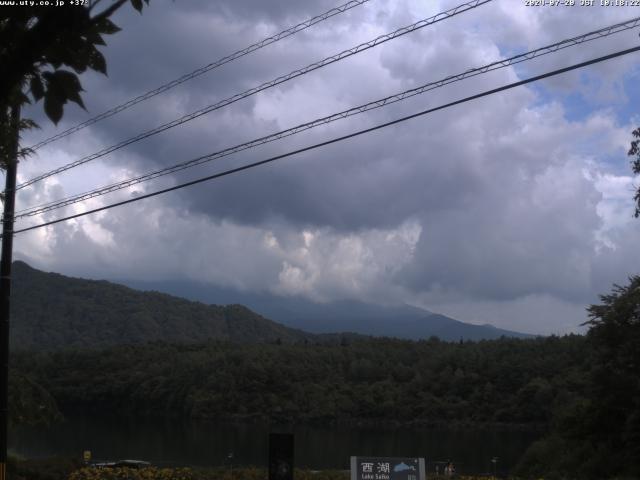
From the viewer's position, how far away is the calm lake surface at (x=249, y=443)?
44.8 m

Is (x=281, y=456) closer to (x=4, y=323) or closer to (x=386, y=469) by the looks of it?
(x=386, y=469)

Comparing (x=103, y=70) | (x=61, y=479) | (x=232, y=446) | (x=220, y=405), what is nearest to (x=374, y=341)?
(x=220, y=405)

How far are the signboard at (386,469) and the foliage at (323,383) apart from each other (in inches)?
2356

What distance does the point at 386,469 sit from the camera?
1276cm

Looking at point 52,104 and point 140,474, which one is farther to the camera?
point 140,474

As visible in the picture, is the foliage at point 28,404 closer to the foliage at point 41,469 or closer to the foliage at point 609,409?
the foliage at point 41,469

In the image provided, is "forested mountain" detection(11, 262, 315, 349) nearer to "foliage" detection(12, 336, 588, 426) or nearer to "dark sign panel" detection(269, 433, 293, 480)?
"foliage" detection(12, 336, 588, 426)

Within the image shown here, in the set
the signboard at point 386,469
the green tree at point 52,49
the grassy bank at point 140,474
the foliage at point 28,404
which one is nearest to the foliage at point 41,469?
the grassy bank at point 140,474

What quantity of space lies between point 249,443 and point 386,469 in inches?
1912

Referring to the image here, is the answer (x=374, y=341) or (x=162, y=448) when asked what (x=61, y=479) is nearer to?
(x=162, y=448)

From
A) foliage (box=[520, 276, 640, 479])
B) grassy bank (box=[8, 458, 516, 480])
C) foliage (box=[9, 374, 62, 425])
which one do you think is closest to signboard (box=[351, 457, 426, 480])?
grassy bank (box=[8, 458, 516, 480])

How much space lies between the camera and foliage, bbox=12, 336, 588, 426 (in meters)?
75.9

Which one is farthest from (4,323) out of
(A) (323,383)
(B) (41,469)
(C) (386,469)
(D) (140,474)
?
(A) (323,383)

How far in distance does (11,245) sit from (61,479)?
6.37 metres
